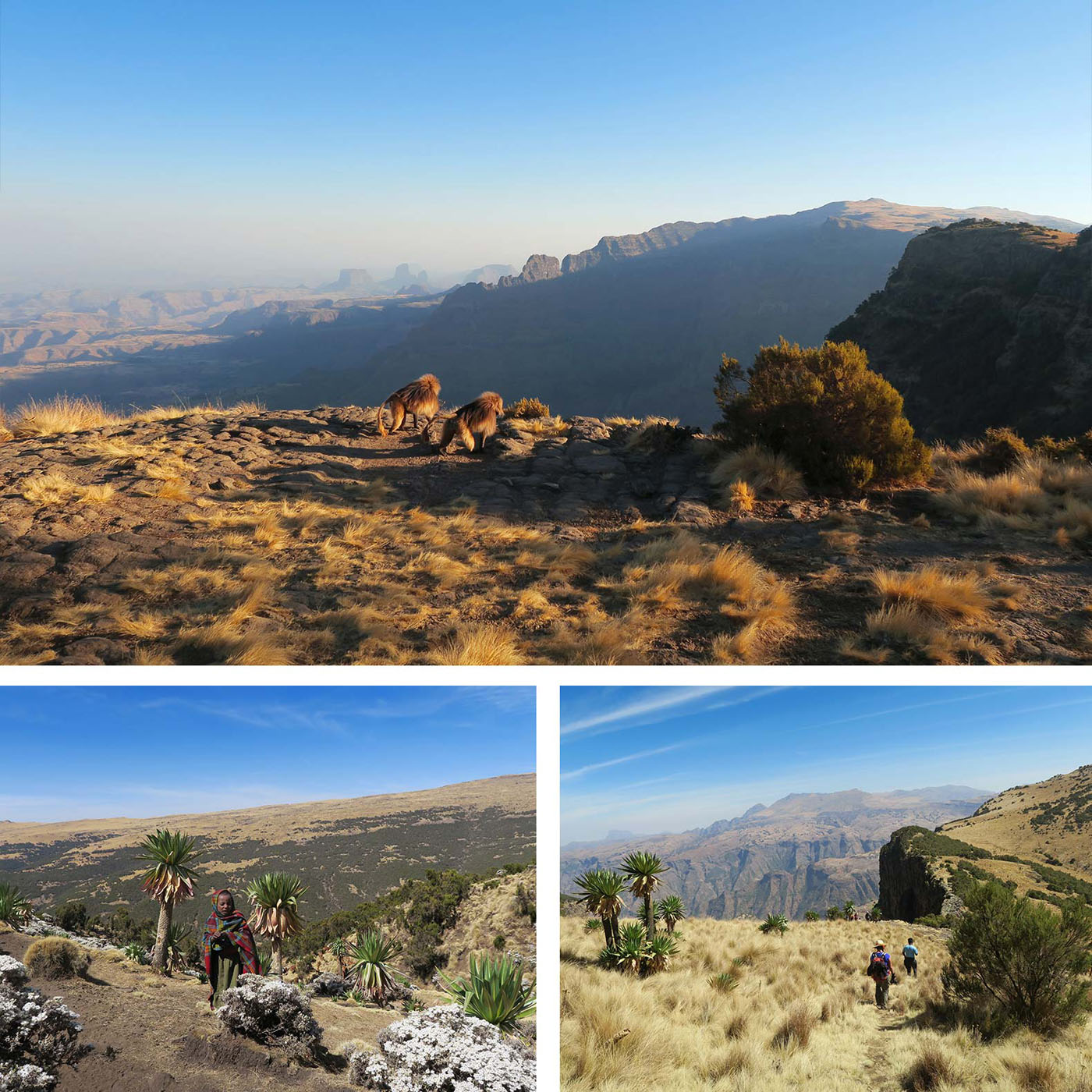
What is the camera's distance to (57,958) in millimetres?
4387

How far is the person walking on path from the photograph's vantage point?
4.43 metres

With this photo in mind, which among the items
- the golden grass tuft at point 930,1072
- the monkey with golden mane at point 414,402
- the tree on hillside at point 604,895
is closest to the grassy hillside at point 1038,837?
the golden grass tuft at point 930,1072

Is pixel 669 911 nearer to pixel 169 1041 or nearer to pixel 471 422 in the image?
pixel 169 1041

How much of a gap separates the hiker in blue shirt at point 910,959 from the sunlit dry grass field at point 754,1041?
47 cm

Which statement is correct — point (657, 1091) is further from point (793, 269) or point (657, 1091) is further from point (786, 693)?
point (793, 269)

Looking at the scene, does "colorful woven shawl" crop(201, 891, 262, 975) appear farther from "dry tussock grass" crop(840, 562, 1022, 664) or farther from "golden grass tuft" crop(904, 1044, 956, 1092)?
"dry tussock grass" crop(840, 562, 1022, 664)

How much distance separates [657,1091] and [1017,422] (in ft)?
189

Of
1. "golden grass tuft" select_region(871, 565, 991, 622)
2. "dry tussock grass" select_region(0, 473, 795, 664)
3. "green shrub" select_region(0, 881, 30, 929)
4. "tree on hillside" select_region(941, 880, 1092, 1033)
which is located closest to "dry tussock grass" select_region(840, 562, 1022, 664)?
"golden grass tuft" select_region(871, 565, 991, 622)

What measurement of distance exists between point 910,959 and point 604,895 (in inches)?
126

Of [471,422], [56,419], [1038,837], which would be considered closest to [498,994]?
[1038,837]

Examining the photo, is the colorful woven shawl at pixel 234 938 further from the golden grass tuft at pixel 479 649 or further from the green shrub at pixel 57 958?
the golden grass tuft at pixel 479 649

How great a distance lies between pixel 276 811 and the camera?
5.05 m

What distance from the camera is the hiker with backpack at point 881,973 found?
495 centimetres

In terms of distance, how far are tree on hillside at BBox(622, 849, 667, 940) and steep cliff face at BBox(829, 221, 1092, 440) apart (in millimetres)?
53418
